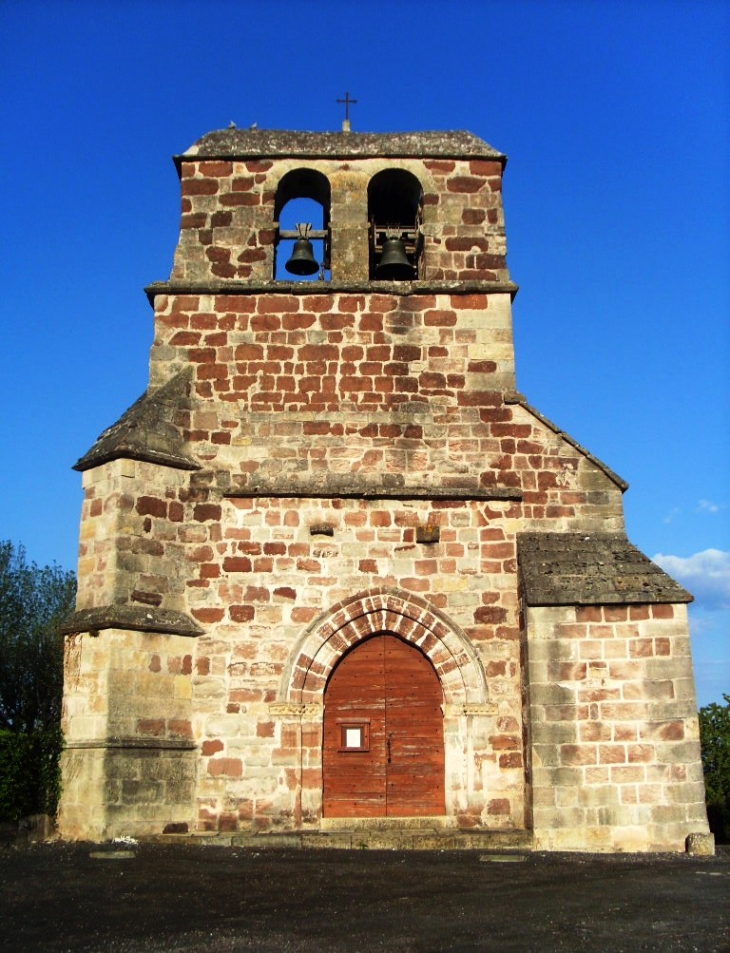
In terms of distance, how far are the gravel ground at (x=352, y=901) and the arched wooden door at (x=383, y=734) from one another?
3.48ft

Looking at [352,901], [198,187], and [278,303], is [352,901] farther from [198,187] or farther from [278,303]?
[198,187]

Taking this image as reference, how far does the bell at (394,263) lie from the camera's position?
39.4 ft

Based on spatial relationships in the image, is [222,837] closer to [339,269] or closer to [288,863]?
[288,863]

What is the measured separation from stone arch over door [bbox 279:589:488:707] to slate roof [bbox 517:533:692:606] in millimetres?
1035

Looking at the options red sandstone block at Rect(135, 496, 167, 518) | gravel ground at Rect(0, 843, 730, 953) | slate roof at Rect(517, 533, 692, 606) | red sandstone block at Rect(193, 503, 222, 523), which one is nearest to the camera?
gravel ground at Rect(0, 843, 730, 953)

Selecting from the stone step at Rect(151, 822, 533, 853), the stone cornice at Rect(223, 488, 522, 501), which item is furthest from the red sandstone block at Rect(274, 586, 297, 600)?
the stone step at Rect(151, 822, 533, 853)

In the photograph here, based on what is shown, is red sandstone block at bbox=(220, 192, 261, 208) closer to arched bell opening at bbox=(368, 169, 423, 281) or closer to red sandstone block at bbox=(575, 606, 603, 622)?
arched bell opening at bbox=(368, 169, 423, 281)

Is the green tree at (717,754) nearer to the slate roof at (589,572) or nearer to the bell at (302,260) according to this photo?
the slate roof at (589,572)

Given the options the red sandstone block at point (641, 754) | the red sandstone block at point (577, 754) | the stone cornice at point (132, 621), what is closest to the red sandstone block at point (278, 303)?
the stone cornice at point (132, 621)

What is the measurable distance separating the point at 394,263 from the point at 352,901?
25.0 feet

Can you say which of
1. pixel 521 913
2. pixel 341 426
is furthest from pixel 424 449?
pixel 521 913

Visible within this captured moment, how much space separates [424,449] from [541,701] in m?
3.13

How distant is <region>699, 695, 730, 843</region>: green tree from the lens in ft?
41.7

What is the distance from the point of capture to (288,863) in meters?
8.55
